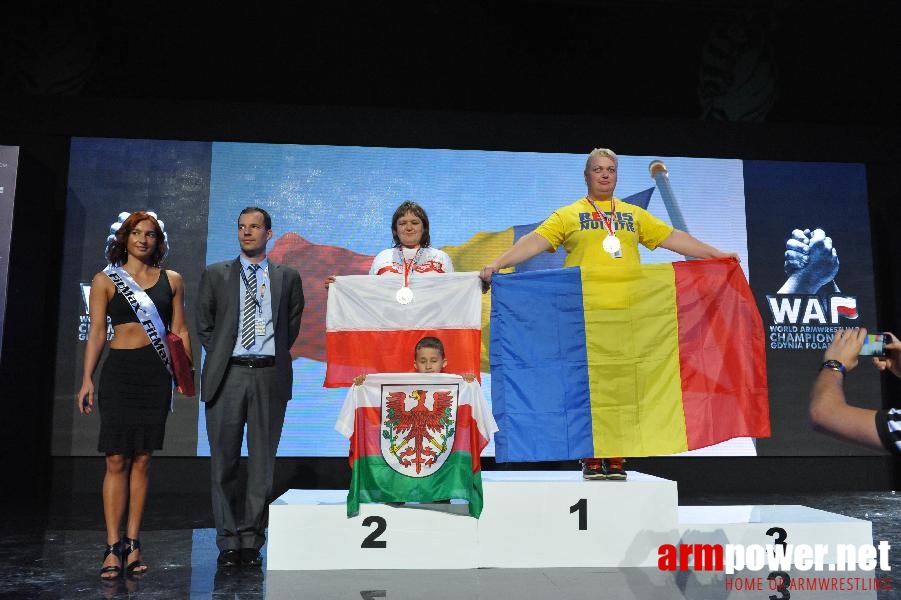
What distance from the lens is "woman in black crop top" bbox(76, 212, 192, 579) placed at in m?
3.25

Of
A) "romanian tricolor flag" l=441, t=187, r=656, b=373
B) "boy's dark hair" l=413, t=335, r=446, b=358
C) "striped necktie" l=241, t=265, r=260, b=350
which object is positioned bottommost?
"boy's dark hair" l=413, t=335, r=446, b=358

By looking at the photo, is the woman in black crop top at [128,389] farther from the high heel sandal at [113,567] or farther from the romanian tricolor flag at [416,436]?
the romanian tricolor flag at [416,436]

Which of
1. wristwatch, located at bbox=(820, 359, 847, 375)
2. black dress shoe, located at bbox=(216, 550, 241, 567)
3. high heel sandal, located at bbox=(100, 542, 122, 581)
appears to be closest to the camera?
wristwatch, located at bbox=(820, 359, 847, 375)

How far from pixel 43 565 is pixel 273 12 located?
449 cm

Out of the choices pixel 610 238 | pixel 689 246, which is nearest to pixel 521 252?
pixel 610 238

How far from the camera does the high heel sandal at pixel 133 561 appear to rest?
10.9 ft

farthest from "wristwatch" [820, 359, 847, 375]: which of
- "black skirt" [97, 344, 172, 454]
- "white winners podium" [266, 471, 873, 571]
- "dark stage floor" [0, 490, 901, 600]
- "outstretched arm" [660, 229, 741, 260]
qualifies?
"black skirt" [97, 344, 172, 454]

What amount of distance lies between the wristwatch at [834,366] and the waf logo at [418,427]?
2.10 m

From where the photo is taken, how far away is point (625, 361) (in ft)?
11.8

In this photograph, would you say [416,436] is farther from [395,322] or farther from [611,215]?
[611,215]

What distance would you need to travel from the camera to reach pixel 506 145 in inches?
247

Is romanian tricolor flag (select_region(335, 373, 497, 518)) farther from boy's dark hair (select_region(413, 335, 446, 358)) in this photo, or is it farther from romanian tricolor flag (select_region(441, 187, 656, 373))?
romanian tricolor flag (select_region(441, 187, 656, 373))

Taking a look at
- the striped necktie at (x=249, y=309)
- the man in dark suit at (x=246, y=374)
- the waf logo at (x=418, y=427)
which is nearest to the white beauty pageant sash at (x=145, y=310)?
the man in dark suit at (x=246, y=374)

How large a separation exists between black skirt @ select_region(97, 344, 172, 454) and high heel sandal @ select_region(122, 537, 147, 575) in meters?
0.42
